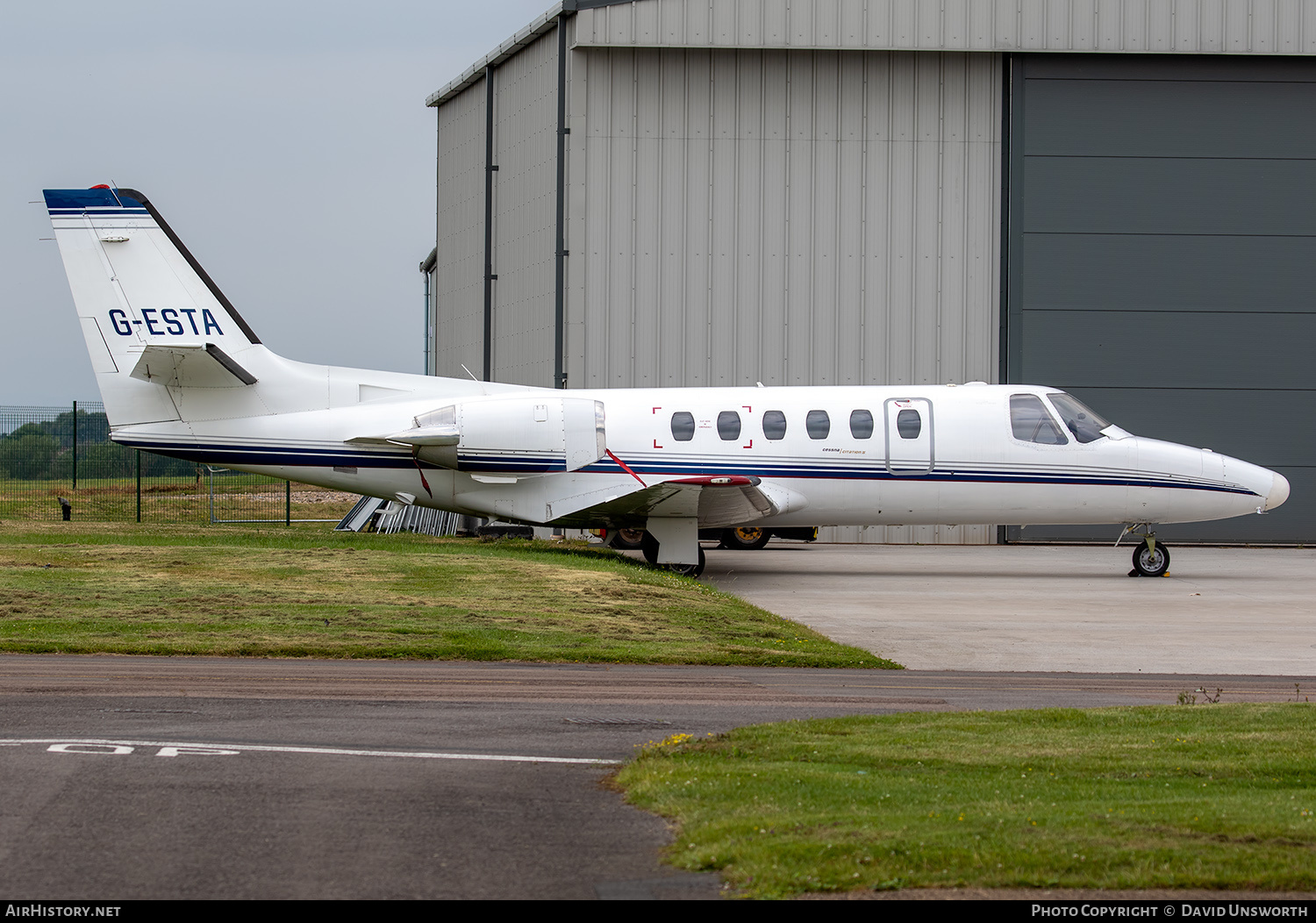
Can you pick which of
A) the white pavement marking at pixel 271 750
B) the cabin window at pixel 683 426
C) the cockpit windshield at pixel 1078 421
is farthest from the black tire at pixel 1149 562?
the white pavement marking at pixel 271 750

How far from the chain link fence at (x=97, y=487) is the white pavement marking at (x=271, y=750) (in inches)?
929

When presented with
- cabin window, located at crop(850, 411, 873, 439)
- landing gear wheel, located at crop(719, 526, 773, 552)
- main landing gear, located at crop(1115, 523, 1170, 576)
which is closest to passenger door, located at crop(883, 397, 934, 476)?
cabin window, located at crop(850, 411, 873, 439)

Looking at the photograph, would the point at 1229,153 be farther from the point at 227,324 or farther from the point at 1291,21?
the point at 227,324

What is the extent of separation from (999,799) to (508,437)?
15.3 meters

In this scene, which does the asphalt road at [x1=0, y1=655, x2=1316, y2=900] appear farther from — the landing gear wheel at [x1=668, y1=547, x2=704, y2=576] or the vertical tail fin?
the vertical tail fin

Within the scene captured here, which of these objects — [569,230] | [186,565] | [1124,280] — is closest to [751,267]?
[569,230]

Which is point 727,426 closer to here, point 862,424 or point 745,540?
→ point 862,424

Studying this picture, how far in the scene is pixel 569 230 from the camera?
31641mm

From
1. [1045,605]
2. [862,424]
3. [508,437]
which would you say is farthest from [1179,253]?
[508,437]

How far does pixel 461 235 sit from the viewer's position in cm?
3716

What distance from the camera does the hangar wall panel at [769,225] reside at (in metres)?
31.6

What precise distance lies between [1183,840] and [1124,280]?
28.2 m

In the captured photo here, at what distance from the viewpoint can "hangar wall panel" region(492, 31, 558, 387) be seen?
32.2m

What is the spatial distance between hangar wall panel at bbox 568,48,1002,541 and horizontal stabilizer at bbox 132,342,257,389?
11.5 meters
